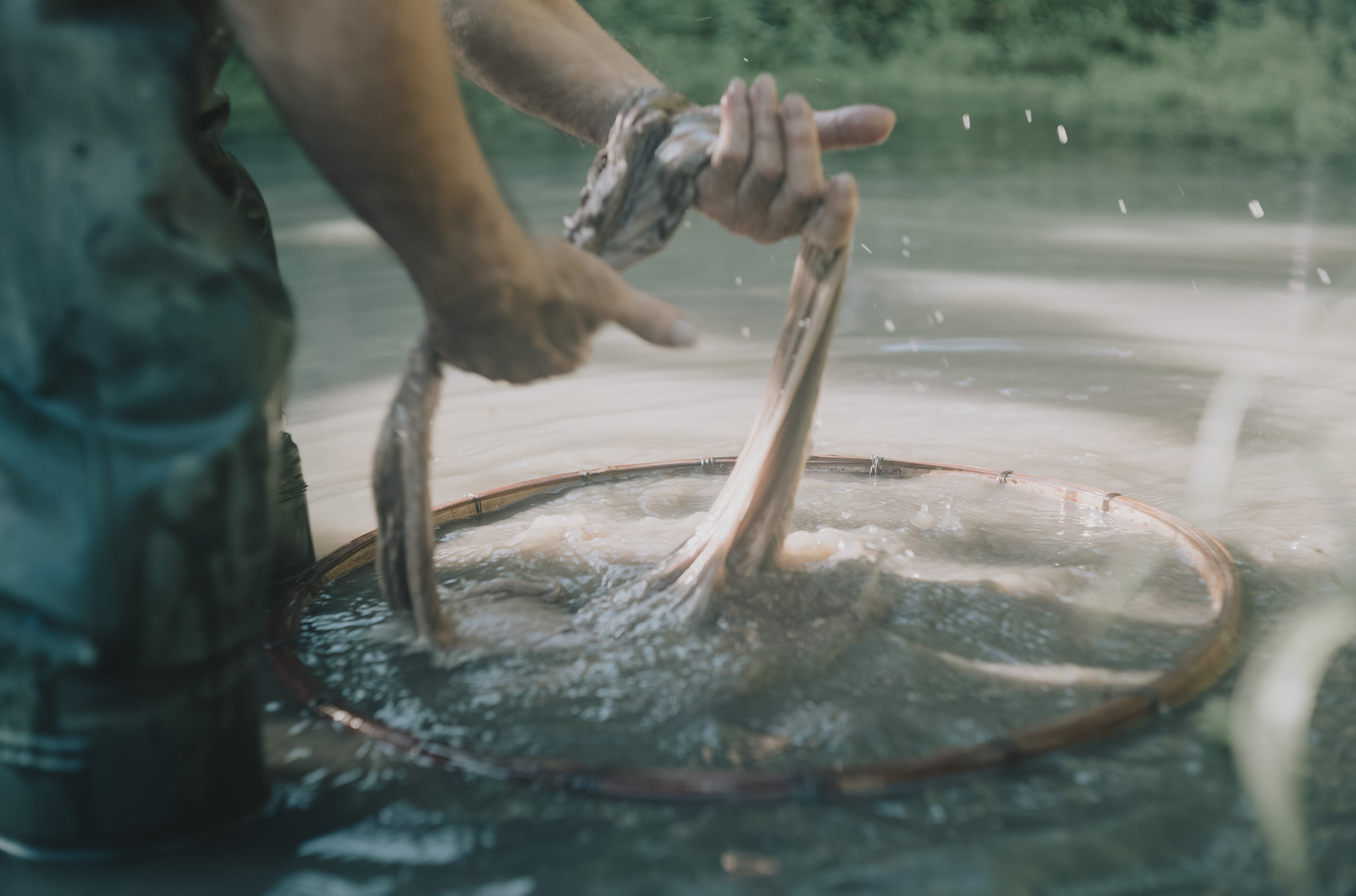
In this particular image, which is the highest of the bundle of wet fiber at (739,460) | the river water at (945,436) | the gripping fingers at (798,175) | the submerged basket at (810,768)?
the gripping fingers at (798,175)

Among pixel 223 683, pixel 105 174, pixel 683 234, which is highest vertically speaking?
pixel 105 174

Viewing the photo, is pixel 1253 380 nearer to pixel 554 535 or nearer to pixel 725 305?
pixel 725 305

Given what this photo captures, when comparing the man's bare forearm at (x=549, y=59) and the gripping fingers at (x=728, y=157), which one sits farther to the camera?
the man's bare forearm at (x=549, y=59)

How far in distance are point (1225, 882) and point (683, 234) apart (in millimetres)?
3743

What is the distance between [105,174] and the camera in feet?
2.19

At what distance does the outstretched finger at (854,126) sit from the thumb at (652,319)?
241mm

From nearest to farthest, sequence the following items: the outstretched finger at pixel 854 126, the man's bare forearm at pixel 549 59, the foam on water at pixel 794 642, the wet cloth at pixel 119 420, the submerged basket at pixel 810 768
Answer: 1. the wet cloth at pixel 119 420
2. the submerged basket at pixel 810 768
3. the foam on water at pixel 794 642
4. the outstretched finger at pixel 854 126
5. the man's bare forearm at pixel 549 59

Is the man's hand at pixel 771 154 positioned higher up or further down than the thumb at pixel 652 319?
higher up

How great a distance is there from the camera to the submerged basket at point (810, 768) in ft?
2.61

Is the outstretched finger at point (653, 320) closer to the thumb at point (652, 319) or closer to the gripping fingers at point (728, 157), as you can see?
the thumb at point (652, 319)

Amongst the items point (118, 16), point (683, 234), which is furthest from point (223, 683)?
point (683, 234)

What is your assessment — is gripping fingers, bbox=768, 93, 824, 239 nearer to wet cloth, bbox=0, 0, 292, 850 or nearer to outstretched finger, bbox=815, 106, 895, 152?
outstretched finger, bbox=815, 106, 895, 152

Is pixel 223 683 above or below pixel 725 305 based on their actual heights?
above

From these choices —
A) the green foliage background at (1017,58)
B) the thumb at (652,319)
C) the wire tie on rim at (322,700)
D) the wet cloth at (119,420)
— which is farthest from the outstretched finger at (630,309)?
the green foliage background at (1017,58)
